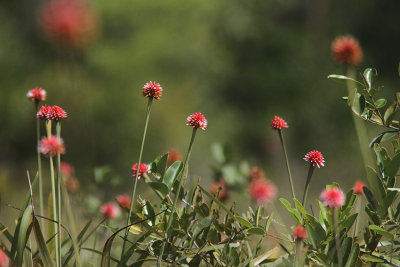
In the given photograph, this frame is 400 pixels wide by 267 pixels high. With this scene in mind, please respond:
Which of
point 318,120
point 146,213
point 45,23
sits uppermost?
point 318,120

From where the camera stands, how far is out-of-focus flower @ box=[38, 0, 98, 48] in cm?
62

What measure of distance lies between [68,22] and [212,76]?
808 cm

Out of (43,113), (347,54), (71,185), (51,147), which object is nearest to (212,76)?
(71,185)

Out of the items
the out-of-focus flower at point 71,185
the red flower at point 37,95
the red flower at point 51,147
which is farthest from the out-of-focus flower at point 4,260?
the out-of-focus flower at point 71,185

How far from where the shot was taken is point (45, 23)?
650 mm

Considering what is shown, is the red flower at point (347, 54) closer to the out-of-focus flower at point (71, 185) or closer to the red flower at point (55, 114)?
the red flower at point (55, 114)

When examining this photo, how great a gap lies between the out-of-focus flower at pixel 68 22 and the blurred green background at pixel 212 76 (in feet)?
14.7

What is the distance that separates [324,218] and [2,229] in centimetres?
57

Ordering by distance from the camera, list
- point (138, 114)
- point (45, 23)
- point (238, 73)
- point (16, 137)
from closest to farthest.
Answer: point (45, 23) → point (238, 73) → point (138, 114) → point (16, 137)

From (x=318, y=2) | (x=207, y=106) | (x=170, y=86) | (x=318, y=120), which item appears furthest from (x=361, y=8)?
(x=170, y=86)

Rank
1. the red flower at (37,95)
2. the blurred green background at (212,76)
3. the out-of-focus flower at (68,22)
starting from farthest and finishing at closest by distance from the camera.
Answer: the blurred green background at (212,76) → the red flower at (37,95) → the out-of-focus flower at (68,22)

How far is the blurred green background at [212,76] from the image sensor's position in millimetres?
7406

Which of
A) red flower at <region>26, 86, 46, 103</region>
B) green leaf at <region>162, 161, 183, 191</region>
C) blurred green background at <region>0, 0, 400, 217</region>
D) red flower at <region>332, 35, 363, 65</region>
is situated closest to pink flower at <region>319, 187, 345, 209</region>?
green leaf at <region>162, 161, 183, 191</region>

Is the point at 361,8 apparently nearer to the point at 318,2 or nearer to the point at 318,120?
the point at 318,2
